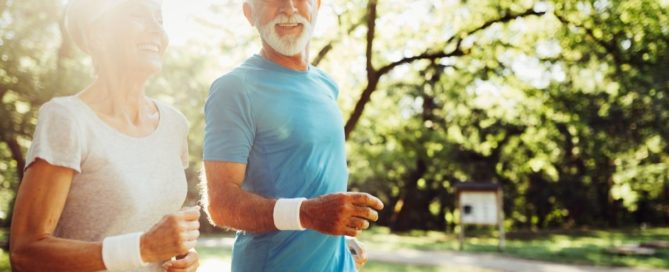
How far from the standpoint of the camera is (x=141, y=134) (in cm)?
167

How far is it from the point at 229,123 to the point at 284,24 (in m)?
0.44

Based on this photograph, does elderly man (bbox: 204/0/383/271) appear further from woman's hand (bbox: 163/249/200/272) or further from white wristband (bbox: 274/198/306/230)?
woman's hand (bbox: 163/249/200/272)

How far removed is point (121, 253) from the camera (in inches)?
54.7

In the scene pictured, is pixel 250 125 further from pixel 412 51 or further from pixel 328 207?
pixel 412 51

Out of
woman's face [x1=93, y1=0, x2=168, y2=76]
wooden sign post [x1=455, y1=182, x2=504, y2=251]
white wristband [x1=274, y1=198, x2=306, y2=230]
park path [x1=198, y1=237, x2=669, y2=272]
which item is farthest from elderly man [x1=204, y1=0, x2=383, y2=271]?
wooden sign post [x1=455, y1=182, x2=504, y2=251]

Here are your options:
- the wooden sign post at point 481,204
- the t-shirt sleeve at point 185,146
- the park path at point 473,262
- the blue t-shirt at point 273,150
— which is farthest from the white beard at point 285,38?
the wooden sign post at point 481,204

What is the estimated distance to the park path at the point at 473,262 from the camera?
1277cm

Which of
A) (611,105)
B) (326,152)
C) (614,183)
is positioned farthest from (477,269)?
(614,183)

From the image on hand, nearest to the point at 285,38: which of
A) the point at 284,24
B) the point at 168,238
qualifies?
the point at 284,24

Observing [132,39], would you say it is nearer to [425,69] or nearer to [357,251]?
[357,251]

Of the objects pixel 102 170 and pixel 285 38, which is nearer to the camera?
pixel 102 170

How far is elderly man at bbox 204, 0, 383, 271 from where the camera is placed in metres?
1.74

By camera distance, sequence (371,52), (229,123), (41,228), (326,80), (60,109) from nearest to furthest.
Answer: (41,228) → (60,109) → (229,123) → (326,80) → (371,52)

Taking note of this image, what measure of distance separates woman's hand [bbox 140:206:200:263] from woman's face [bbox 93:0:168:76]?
1.53 feet
